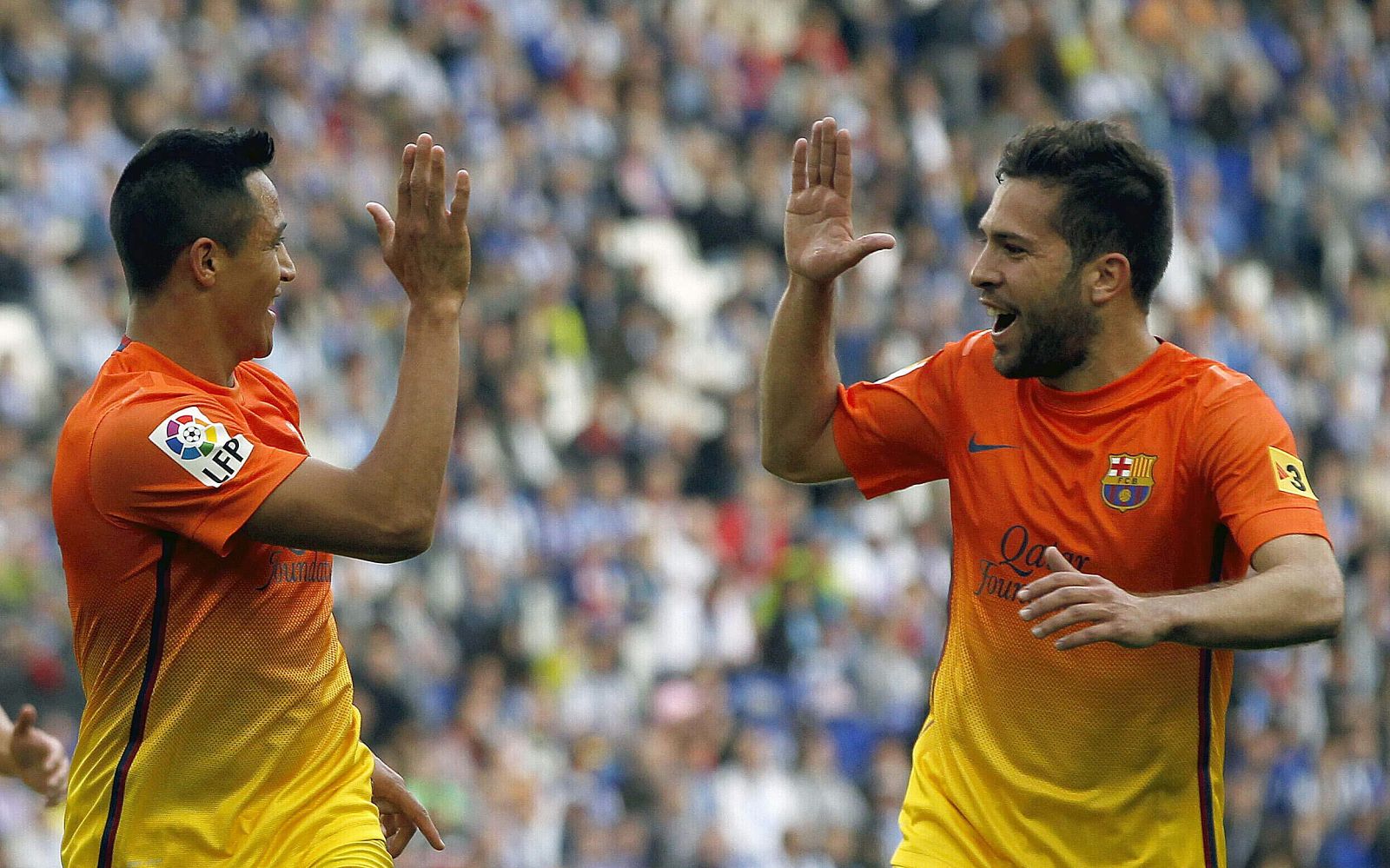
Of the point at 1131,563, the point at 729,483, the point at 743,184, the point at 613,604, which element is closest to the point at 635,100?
the point at 743,184

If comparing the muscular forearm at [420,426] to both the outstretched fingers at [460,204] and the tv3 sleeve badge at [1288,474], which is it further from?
the tv3 sleeve badge at [1288,474]

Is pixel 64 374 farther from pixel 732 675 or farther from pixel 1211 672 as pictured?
pixel 1211 672

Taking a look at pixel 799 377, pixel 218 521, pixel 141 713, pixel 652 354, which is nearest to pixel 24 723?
pixel 141 713

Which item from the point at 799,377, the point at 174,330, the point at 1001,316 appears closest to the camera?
the point at 174,330

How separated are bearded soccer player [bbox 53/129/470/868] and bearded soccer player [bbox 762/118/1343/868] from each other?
135 cm

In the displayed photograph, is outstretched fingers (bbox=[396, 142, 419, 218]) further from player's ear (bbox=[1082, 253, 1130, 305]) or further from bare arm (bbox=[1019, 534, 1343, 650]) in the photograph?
player's ear (bbox=[1082, 253, 1130, 305])

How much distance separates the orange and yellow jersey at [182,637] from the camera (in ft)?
13.7

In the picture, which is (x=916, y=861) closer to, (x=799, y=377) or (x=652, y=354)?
(x=799, y=377)

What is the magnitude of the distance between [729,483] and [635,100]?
12.6 ft

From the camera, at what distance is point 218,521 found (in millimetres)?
4148

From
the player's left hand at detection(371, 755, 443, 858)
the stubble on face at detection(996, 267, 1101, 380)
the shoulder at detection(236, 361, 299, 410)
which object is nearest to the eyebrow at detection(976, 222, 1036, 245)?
the stubble on face at detection(996, 267, 1101, 380)

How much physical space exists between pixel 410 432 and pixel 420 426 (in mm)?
26

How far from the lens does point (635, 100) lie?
1633 centimetres

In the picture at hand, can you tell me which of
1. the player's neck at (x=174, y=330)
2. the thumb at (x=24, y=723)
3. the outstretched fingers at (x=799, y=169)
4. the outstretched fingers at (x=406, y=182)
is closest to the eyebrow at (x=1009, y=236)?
the outstretched fingers at (x=799, y=169)
